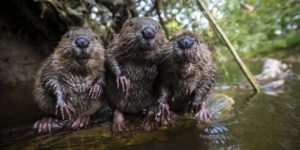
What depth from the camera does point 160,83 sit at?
3980 millimetres

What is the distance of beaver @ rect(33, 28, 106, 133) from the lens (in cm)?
379

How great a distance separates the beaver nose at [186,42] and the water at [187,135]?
0.78 meters

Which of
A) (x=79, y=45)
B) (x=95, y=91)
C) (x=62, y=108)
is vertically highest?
(x=79, y=45)

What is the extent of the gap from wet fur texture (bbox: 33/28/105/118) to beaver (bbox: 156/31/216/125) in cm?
62

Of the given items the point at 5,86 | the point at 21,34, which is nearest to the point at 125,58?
the point at 5,86

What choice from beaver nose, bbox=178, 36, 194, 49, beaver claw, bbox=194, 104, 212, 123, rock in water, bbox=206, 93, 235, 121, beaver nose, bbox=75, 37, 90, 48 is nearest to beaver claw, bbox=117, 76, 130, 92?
beaver nose, bbox=75, 37, 90, 48

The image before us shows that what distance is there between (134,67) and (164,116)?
0.55m

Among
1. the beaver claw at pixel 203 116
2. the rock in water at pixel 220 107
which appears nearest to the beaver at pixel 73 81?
the beaver claw at pixel 203 116

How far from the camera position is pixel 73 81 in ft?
12.9

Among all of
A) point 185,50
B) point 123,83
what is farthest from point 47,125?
point 185,50

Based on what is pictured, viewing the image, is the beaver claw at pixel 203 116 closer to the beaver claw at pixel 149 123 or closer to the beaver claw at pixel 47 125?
the beaver claw at pixel 149 123

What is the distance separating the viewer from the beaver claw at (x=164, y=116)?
3824 millimetres

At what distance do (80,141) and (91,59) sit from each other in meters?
0.80

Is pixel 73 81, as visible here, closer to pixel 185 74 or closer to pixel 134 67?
pixel 134 67
